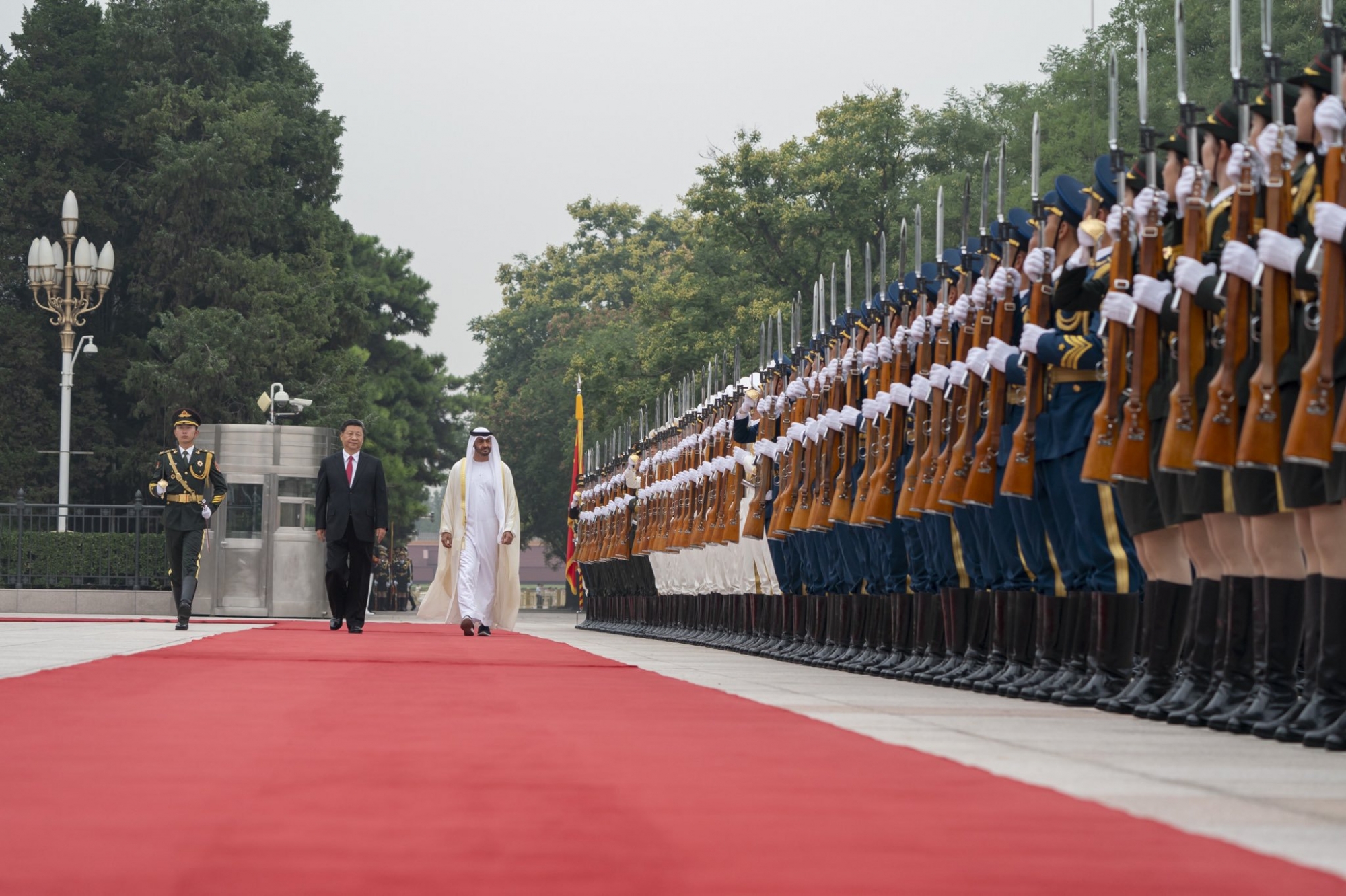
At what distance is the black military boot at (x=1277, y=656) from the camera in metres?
6.63

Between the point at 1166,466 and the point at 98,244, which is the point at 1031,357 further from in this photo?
the point at 98,244

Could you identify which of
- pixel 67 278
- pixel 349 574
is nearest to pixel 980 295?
pixel 349 574

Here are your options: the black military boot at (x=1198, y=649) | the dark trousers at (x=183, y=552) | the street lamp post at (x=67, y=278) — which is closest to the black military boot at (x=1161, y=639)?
the black military boot at (x=1198, y=649)

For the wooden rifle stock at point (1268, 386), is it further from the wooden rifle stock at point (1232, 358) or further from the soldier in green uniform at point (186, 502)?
the soldier in green uniform at point (186, 502)

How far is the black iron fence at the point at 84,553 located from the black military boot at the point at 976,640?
22.2 metres

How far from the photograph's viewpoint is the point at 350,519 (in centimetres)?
1781

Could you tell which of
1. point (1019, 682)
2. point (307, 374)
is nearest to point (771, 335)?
point (307, 374)

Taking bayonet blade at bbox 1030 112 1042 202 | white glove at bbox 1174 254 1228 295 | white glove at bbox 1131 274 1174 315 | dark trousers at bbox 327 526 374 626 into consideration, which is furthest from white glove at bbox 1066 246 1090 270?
dark trousers at bbox 327 526 374 626

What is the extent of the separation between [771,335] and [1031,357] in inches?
1331

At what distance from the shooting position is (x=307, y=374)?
45.7 meters

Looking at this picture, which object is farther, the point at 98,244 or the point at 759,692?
the point at 98,244

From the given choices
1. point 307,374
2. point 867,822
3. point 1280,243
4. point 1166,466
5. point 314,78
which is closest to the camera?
point 867,822

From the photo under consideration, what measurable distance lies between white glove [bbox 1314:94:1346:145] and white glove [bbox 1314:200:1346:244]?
0.85 feet

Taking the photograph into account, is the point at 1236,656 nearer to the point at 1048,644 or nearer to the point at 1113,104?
the point at 1048,644
